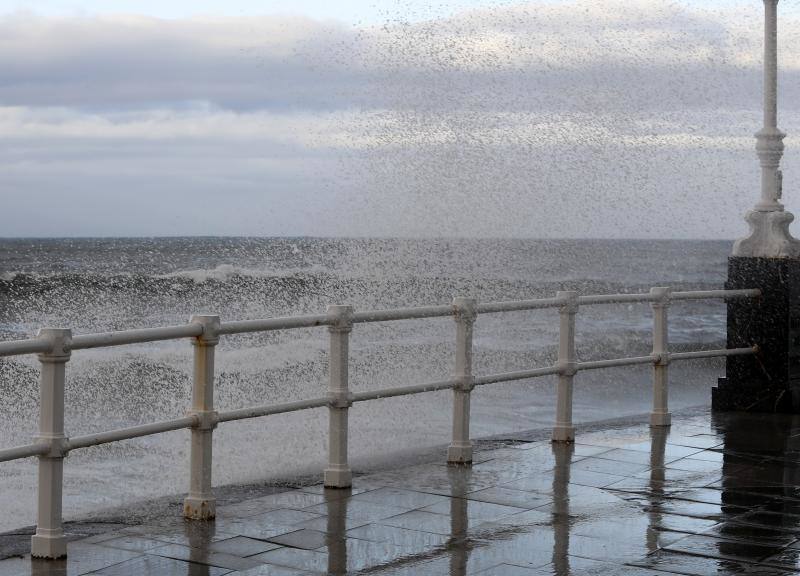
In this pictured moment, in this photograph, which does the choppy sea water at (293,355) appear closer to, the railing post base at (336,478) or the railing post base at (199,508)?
the railing post base at (336,478)

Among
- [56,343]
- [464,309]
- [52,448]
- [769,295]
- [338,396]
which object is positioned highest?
[769,295]

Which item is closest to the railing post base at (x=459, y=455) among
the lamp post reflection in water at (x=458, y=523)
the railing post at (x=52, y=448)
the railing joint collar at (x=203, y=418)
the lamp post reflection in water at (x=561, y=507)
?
the lamp post reflection in water at (x=458, y=523)

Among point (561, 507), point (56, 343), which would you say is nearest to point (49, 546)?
point (56, 343)

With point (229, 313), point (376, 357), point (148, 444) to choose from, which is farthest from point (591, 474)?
point (229, 313)

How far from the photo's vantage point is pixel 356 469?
8477 mm

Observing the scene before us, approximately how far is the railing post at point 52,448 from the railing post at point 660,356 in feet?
20.1

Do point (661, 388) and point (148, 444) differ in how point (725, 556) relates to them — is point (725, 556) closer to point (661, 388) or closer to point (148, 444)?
point (661, 388)

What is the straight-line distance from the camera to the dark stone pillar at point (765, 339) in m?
11.9

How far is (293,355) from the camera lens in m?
23.5

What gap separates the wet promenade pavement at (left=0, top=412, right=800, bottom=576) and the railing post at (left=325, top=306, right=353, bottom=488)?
0.45 feet

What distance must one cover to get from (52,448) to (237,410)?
1320 millimetres

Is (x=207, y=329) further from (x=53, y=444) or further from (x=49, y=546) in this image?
(x=49, y=546)

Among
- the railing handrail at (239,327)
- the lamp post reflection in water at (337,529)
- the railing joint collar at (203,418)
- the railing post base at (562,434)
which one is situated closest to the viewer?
the railing handrail at (239,327)

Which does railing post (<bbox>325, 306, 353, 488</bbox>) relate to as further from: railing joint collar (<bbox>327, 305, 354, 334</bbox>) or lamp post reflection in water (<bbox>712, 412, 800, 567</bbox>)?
lamp post reflection in water (<bbox>712, 412, 800, 567</bbox>)
